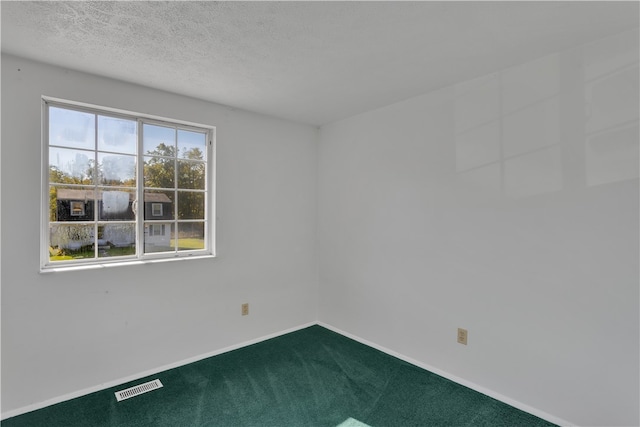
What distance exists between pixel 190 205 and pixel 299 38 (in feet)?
6.01

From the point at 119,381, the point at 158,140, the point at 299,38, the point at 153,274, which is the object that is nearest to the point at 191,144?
the point at 158,140

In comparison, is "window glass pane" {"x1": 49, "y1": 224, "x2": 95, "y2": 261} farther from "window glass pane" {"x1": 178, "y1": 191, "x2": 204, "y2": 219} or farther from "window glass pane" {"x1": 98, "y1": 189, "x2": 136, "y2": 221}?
"window glass pane" {"x1": 178, "y1": 191, "x2": 204, "y2": 219}

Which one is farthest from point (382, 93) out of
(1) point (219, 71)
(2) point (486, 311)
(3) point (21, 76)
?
(3) point (21, 76)

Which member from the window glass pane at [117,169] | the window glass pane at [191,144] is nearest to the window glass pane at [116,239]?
the window glass pane at [117,169]

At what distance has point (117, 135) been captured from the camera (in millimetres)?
2627

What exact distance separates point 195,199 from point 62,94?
1224 mm

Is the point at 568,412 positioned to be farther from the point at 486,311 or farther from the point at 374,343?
the point at 374,343

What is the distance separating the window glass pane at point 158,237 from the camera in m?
2.78

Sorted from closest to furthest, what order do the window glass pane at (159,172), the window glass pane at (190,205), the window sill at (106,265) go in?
the window sill at (106,265) → the window glass pane at (159,172) → the window glass pane at (190,205)

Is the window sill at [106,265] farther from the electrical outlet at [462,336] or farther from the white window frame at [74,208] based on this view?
the electrical outlet at [462,336]

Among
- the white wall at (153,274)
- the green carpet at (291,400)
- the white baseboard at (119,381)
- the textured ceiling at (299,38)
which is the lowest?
the green carpet at (291,400)

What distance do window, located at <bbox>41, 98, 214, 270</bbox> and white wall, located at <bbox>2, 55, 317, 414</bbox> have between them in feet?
0.41

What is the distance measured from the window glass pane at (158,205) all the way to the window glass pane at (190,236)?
0.52 feet

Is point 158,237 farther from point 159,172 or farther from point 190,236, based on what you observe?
point 159,172
